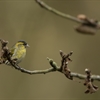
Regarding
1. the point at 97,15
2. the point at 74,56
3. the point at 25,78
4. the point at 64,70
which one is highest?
the point at 97,15

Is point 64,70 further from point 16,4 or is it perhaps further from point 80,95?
point 16,4

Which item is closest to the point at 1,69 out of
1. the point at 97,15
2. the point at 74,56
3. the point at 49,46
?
the point at 49,46

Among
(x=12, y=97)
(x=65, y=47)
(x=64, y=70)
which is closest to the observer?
(x=64, y=70)

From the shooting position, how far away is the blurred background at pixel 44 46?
4.62m

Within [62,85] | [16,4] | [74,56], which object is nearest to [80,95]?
[62,85]

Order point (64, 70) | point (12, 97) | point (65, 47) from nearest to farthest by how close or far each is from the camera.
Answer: point (64, 70) < point (12, 97) < point (65, 47)

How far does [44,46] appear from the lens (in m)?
4.88

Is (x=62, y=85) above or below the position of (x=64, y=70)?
above

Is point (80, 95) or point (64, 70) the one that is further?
point (80, 95)

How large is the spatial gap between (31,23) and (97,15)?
3.41ft

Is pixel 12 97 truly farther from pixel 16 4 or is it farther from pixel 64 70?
pixel 64 70

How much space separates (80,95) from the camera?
4.59 m

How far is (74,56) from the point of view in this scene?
472cm

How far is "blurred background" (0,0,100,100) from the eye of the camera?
4617 millimetres
